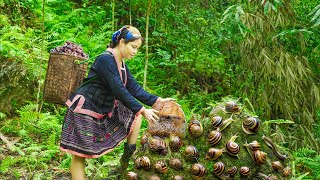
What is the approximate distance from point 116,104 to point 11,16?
4755 millimetres

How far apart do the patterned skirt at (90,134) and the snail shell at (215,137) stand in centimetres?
79

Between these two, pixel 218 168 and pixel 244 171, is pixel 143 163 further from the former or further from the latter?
pixel 244 171

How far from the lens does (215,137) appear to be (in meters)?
2.86

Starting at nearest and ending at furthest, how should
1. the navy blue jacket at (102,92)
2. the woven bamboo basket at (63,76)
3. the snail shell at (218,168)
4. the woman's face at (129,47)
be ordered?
Answer: the snail shell at (218,168), the navy blue jacket at (102,92), the woman's face at (129,47), the woven bamboo basket at (63,76)

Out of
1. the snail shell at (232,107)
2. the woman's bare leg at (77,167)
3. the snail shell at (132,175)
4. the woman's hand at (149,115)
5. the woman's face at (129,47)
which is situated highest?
the woman's face at (129,47)

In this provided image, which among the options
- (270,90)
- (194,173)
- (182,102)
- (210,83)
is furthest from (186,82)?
(194,173)

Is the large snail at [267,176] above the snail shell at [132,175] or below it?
above

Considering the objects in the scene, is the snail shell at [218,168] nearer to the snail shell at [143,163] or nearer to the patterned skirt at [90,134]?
the snail shell at [143,163]

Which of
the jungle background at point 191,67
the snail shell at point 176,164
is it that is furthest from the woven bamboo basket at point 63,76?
the snail shell at point 176,164

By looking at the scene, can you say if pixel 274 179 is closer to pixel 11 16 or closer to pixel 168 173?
pixel 168 173

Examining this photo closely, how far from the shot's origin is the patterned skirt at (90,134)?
309 centimetres

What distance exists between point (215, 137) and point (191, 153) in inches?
8.1

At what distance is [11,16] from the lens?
7.25 metres

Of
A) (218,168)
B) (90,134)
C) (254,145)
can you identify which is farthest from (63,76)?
(254,145)
